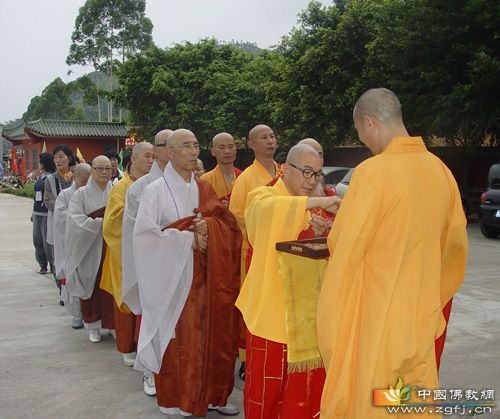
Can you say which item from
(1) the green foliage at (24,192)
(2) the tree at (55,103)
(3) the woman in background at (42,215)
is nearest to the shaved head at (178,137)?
(3) the woman in background at (42,215)

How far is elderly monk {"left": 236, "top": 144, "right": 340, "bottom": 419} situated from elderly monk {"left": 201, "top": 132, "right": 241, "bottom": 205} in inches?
77.5

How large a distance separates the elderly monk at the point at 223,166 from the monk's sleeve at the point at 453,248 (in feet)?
8.13

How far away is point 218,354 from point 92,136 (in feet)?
105

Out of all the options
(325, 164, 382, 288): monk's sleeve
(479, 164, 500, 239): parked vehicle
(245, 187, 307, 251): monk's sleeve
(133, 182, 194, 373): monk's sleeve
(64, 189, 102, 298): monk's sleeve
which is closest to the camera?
(325, 164, 382, 288): monk's sleeve

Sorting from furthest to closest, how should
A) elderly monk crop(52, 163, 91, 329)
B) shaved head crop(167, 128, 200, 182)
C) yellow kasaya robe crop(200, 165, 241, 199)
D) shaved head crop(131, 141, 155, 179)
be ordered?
elderly monk crop(52, 163, 91, 329)
yellow kasaya robe crop(200, 165, 241, 199)
shaved head crop(131, 141, 155, 179)
shaved head crop(167, 128, 200, 182)

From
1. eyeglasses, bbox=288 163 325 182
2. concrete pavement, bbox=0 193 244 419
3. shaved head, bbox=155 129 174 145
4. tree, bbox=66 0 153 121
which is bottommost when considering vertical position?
concrete pavement, bbox=0 193 244 419

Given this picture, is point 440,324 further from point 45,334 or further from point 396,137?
point 45,334

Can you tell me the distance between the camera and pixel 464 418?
3.48 metres

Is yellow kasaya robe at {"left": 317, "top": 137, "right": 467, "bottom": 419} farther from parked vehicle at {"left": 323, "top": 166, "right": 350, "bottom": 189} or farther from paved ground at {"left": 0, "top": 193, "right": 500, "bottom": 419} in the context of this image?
parked vehicle at {"left": 323, "top": 166, "right": 350, "bottom": 189}

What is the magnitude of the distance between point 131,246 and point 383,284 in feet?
7.14

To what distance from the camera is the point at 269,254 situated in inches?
109

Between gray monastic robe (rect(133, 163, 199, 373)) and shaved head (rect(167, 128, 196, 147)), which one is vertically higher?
shaved head (rect(167, 128, 196, 147))

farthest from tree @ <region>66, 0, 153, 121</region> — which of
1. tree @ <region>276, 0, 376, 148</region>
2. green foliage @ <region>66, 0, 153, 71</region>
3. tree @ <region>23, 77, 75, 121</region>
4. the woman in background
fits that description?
the woman in background

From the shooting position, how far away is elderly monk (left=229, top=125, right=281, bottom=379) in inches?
166
